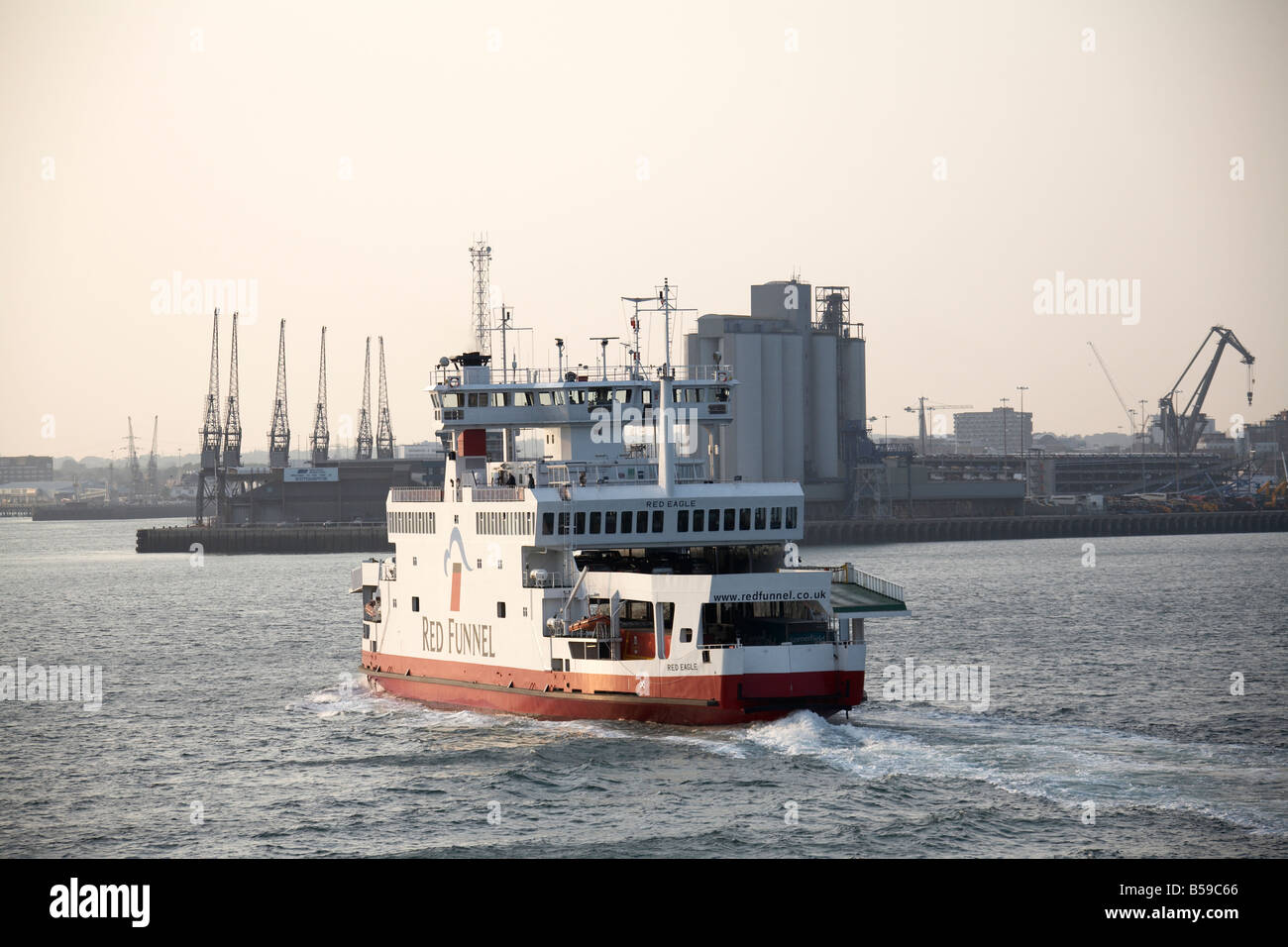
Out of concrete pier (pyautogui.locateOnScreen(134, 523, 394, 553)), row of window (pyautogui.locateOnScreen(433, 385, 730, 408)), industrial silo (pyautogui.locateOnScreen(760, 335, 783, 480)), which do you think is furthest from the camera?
concrete pier (pyautogui.locateOnScreen(134, 523, 394, 553))

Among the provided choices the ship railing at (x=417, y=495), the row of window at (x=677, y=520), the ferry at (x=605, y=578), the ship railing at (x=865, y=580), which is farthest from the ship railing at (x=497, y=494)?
the ship railing at (x=865, y=580)

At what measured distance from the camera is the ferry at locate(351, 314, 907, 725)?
31.9 metres

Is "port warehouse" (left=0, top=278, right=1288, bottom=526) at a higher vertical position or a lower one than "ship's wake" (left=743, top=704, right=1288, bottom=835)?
higher

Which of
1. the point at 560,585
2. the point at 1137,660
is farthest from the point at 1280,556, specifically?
the point at 560,585

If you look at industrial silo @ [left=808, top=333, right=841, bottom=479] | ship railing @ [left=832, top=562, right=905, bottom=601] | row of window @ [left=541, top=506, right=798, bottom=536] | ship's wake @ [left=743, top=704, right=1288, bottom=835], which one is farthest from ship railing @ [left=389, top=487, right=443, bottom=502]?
industrial silo @ [left=808, top=333, right=841, bottom=479]

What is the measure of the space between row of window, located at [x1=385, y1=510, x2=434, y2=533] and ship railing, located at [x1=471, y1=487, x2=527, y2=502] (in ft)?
11.0

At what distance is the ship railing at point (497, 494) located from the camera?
36.8 meters

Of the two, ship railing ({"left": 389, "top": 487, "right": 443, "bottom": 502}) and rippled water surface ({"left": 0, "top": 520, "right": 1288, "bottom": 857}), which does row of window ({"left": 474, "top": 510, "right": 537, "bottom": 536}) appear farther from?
rippled water surface ({"left": 0, "top": 520, "right": 1288, "bottom": 857})

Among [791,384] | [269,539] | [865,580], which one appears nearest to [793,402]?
[791,384]

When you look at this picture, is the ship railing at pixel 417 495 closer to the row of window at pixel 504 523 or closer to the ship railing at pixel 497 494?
the ship railing at pixel 497 494

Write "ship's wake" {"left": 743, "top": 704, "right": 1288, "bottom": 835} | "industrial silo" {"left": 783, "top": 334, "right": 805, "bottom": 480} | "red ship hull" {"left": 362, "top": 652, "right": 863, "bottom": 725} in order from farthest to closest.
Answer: "industrial silo" {"left": 783, "top": 334, "right": 805, "bottom": 480}
"red ship hull" {"left": 362, "top": 652, "right": 863, "bottom": 725}
"ship's wake" {"left": 743, "top": 704, "right": 1288, "bottom": 835}
